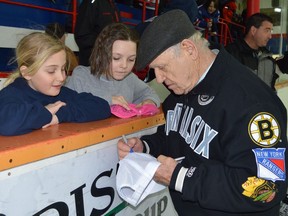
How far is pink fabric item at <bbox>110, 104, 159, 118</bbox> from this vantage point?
144 centimetres

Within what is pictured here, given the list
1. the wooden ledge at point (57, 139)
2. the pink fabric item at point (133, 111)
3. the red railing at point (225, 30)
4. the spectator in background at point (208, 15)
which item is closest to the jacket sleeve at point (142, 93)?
the pink fabric item at point (133, 111)

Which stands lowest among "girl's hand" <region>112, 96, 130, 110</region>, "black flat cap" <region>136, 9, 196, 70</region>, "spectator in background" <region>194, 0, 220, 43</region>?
"girl's hand" <region>112, 96, 130, 110</region>

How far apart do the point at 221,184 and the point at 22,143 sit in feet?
2.01

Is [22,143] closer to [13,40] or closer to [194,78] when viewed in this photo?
[194,78]

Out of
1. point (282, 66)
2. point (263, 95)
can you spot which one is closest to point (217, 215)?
point (263, 95)

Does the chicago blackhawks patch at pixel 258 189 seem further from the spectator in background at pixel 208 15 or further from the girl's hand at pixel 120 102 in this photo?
the spectator in background at pixel 208 15

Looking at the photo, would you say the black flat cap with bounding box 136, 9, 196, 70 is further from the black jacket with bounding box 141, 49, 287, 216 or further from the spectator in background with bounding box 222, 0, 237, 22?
the spectator in background with bounding box 222, 0, 237, 22

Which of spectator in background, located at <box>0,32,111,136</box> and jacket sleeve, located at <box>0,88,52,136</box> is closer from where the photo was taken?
jacket sleeve, located at <box>0,88,52,136</box>

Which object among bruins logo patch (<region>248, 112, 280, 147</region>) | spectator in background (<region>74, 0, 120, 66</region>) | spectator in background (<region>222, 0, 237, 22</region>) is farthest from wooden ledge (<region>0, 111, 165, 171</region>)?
spectator in background (<region>222, 0, 237, 22</region>)

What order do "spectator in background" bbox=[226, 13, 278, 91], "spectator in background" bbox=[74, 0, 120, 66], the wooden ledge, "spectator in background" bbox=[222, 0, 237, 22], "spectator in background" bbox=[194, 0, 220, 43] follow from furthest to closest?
"spectator in background" bbox=[222, 0, 237, 22] → "spectator in background" bbox=[194, 0, 220, 43] → "spectator in background" bbox=[226, 13, 278, 91] → "spectator in background" bbox=[74, 0, 120, 66] → the wooden ledge

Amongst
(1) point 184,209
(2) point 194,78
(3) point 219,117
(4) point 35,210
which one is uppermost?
(2) point 194,78

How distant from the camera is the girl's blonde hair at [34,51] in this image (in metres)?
1.27

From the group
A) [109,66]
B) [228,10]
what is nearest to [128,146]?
[109,66]

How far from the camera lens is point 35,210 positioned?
941 mm
